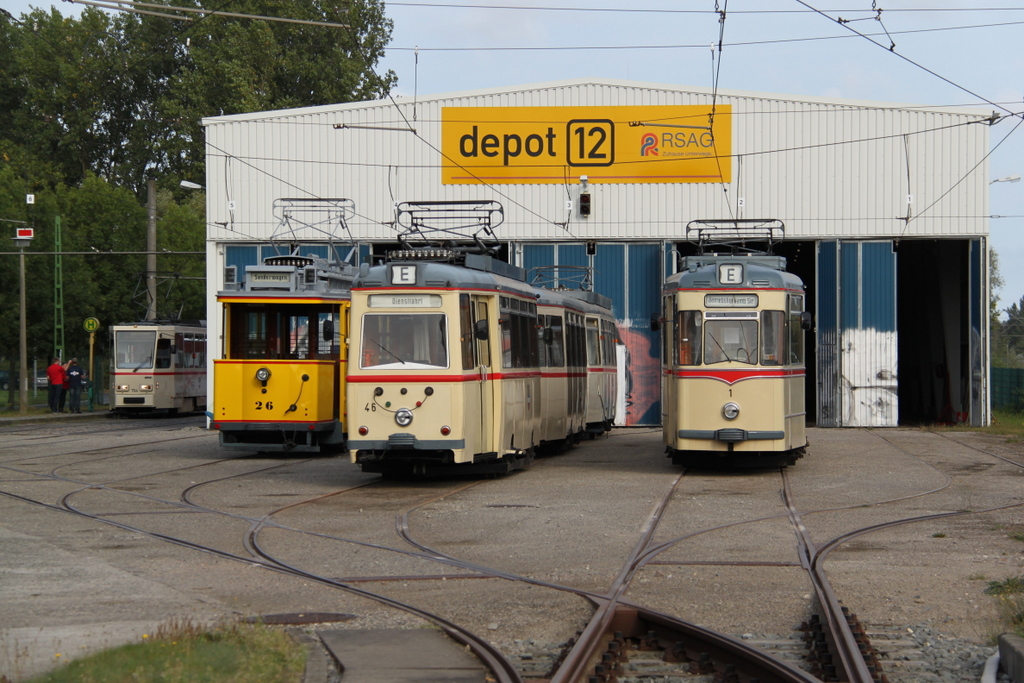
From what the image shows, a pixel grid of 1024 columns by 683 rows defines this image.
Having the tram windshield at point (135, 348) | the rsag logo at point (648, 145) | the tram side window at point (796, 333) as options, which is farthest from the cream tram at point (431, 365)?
the tram windshield at point (135, 348)

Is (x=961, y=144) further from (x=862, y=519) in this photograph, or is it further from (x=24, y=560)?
(x=24, y=560)

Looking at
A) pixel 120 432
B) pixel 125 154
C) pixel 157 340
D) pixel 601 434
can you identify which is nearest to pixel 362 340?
pixel 601 434

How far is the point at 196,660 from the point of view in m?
6.89

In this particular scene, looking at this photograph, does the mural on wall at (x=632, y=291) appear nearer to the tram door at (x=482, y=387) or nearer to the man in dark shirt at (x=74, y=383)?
the man in dark shirt at (x=74, y=383)

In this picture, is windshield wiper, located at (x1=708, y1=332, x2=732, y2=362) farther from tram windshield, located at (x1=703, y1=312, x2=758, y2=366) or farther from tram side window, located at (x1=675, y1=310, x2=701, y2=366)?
tram side window, located at (x1=675, y1=310, x2=701, y2=366)

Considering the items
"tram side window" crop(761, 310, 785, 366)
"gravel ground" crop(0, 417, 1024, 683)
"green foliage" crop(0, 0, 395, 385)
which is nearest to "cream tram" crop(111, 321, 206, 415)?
"green foliage" crop(0, 0, 395, 385)

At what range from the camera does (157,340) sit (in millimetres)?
40750

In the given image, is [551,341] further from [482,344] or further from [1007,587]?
[1007,587]

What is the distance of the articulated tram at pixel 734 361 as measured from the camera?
1850 centimetres

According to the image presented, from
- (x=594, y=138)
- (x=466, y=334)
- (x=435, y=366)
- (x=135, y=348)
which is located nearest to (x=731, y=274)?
(x=466, y=334)

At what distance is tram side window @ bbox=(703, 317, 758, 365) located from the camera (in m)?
18.6

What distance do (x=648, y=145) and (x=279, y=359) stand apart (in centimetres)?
1470

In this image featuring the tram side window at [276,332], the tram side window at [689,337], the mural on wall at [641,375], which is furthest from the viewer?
the mural on wall at [641,375]

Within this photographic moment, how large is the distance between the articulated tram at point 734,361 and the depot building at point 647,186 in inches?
577
